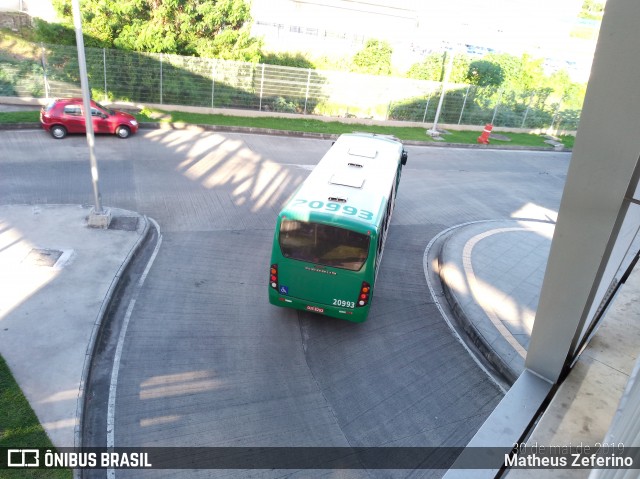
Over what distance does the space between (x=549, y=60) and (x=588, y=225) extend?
55.8 meters

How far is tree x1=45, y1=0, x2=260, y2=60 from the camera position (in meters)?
22.1

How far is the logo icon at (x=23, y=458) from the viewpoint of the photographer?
19.6ft

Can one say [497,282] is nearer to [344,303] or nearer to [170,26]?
[344,303]

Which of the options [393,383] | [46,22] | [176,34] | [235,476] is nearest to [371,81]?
[176,34]

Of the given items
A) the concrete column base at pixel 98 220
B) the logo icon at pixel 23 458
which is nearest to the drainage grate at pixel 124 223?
the concrete column base at pixel 98 220

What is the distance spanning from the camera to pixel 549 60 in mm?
51438

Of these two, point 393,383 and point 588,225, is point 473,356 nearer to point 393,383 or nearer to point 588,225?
point 393,383

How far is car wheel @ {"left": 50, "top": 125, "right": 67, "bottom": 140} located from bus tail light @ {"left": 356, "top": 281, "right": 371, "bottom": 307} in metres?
13.8

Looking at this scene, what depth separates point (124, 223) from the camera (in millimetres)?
12344

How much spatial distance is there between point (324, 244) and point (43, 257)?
6.23 meters

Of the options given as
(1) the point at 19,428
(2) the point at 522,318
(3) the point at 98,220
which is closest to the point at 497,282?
(2) the point at 522,318

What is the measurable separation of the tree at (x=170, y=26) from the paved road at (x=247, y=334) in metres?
7.42

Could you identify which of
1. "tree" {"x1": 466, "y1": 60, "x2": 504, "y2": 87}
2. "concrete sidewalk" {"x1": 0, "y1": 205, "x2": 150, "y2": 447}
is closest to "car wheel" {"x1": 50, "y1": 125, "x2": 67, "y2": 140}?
"concrete sidewalk" {"x1": 0, "y1": 205, "x2": 150, "y2": 447}

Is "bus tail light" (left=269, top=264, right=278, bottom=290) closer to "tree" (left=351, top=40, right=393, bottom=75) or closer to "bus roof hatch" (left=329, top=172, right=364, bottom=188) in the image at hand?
"bus roof hatch" (left=329, top=172, right=364, bottom=188)
